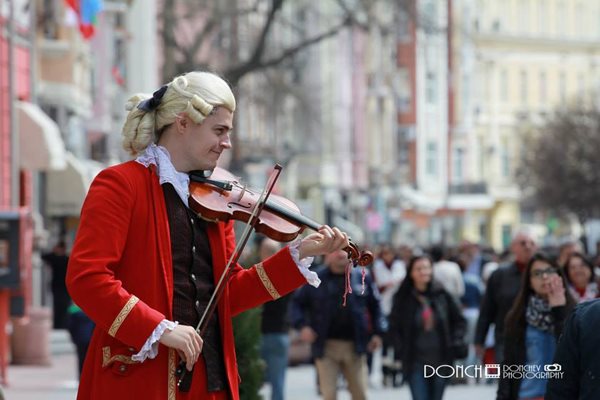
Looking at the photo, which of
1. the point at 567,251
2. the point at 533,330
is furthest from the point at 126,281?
the point at 567,251

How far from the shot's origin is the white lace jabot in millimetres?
6145

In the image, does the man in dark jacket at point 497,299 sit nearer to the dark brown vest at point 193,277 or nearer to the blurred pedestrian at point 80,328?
the blurred pedestrian at point 80,328

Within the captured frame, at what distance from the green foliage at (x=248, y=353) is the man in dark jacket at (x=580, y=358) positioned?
680cm

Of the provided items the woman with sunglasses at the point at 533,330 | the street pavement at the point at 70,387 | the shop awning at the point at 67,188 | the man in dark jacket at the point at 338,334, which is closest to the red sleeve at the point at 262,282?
the woman with sunglasses at the point at 533,330

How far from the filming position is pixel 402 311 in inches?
563

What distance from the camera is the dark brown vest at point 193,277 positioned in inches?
239

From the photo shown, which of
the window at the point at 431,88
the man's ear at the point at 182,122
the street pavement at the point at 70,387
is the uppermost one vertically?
the window at the point at 431,88

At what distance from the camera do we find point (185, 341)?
19.2 ft

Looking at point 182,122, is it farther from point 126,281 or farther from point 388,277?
point 388,277

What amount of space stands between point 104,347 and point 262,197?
0.70m

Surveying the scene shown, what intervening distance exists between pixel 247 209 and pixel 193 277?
0.28 metres

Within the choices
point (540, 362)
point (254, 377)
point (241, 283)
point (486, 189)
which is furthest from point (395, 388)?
point (486, 189)

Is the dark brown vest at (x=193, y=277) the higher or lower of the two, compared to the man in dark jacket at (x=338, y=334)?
higher

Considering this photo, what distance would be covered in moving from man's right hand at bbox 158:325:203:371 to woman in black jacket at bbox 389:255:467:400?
319 inches
